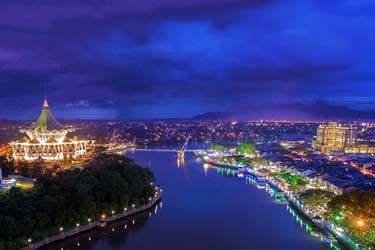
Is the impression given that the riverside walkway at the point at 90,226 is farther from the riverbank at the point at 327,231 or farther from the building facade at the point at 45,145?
the building facade at the point at 45,145

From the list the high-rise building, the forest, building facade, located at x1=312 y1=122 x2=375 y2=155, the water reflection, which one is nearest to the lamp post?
the water reflection

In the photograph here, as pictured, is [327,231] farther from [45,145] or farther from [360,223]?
[45,145]

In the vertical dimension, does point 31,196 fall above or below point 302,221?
above

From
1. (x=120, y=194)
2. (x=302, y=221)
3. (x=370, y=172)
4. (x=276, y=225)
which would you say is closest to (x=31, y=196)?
(x=120, y=194)

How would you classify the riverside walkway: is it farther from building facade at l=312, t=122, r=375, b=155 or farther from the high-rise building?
the high-rise building

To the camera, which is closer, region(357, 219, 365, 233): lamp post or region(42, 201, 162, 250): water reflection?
region(357, 219, 365, 233): lamp post

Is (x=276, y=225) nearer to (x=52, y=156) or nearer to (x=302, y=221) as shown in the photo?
(x=302, y=221)

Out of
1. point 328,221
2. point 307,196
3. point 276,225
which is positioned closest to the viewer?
point 328,221
